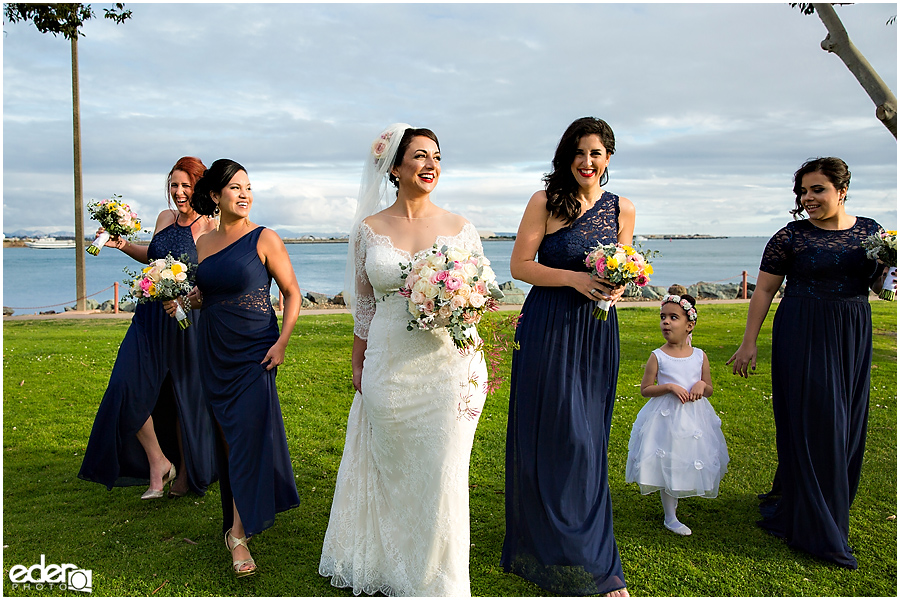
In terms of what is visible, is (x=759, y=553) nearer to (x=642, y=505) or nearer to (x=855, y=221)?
(x=642, y=505)

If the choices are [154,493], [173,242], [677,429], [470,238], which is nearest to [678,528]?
[677,429]

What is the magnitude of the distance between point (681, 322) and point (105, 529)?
15.4ft

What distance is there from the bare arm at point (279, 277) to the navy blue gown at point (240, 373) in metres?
0.05

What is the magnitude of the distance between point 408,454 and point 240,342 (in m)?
1.45

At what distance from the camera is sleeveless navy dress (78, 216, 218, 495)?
6027mm

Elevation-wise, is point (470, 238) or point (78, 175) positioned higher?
point (78, 175)

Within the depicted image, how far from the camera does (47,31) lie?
1052cm

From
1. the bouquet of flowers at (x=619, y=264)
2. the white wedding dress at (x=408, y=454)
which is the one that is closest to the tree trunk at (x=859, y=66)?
the bouquet of flowers at (x=619, y=264)

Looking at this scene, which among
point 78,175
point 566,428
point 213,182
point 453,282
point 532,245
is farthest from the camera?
point 78,175

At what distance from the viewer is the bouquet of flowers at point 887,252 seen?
15.4ft

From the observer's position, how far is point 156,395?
19.9 feet

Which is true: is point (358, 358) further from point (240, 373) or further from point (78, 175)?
point (78, 175)

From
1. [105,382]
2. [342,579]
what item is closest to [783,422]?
[342,579]

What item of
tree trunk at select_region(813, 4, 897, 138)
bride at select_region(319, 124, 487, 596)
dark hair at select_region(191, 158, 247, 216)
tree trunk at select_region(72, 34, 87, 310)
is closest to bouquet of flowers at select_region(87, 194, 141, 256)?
dark hair at select_region(191, 158, 247, 216)
